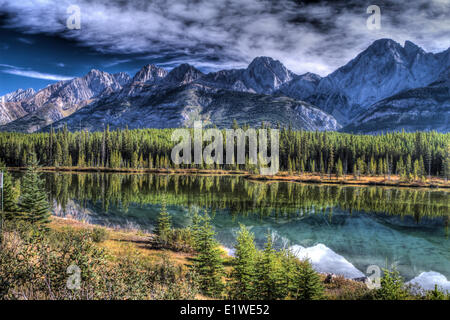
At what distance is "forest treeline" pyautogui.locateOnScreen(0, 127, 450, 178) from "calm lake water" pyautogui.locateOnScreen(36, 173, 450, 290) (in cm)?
6592

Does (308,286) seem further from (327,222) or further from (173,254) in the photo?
(327,222)

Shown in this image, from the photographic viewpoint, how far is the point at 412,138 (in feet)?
498

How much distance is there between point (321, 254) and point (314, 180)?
3340 inches

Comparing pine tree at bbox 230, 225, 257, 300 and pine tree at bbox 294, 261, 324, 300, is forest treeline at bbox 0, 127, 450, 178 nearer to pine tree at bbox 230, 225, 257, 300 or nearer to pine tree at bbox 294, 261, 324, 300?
pine tree at bbox 230, 225, 257, 300

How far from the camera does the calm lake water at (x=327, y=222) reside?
26328 mm

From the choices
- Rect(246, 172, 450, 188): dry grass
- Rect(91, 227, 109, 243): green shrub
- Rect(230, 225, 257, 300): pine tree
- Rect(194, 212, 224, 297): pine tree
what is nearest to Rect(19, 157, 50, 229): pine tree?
Rect(91, 227, 109, 243): green shrub

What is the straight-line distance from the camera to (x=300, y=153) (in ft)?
466

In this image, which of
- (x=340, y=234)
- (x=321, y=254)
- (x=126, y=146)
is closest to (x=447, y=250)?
(x=340, y=234)

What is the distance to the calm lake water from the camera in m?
26.3

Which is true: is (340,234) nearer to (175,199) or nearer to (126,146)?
(175,199)

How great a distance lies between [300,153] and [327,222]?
337ft

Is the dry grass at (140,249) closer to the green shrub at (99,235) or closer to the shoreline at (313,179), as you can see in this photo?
the green shrub at (99,235)

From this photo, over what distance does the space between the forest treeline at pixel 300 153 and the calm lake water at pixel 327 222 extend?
65.9 m
